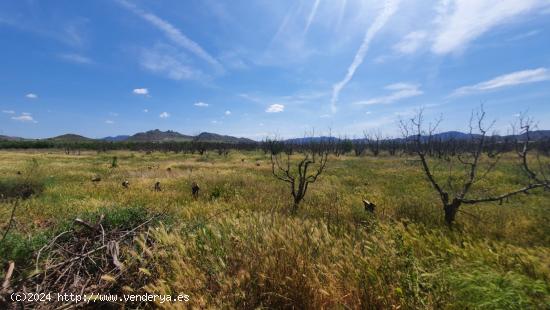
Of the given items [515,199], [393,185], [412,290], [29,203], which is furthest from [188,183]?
[515,199]

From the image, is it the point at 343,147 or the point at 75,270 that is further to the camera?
the point at 343,147

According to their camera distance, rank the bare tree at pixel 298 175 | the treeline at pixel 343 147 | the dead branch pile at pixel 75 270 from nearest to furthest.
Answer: the dead branch pile at pixel 75 270 < the bare tree at pixel 298 175 < the treeline at pixel 343 147

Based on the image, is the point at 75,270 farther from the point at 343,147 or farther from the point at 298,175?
the point at 343,147

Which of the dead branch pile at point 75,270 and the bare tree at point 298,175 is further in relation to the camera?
the bare tree at point 298,175

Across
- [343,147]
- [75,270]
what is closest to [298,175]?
[75,270]

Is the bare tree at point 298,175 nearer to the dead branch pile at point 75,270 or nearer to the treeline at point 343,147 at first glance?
the treeline at point 343,147

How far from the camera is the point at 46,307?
9.93ft

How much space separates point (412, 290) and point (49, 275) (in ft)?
12.6

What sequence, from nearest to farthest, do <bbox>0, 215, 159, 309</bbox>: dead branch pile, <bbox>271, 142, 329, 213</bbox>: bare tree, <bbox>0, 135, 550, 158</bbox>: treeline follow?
<bbox>0, 215, 159, 309</bbox>: dead branch pile < <bbox>271, 142, 329, 213</bbox>: bare tree < <bbox>0, 135, 550, 158</bbox>: treeline

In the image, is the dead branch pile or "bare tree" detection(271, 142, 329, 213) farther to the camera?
"bare tree" detection(271, 142, 329, 213)

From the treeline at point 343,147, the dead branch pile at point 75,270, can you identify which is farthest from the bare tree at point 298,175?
the dead branch pile at point 75,270

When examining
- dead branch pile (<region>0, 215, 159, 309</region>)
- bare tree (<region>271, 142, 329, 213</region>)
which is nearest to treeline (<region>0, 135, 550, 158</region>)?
bare tree (<region>271, 142, 329, 213</region>)

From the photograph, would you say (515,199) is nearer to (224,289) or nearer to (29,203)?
(224,289)

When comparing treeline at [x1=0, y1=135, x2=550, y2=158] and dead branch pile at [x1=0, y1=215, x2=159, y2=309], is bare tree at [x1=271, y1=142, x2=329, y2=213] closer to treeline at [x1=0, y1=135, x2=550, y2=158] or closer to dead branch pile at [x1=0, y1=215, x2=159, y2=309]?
treeline at [x1=0, y1=135, x2=550, y2=158]
